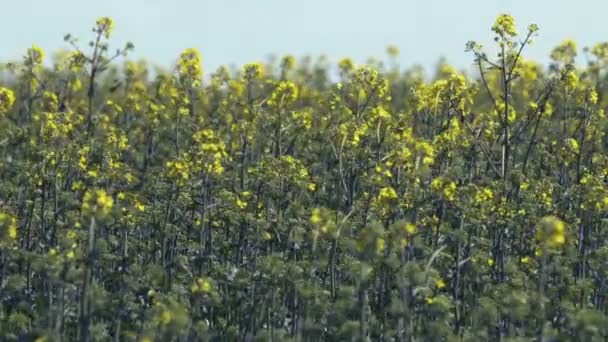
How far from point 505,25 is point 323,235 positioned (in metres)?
6.16

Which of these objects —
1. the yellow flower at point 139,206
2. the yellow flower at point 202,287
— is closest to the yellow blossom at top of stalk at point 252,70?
the yellow flower at point 139,206

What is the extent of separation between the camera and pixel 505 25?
77.1 feet

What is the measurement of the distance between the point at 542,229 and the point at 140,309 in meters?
6.38

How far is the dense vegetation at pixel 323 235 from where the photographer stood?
18.3m

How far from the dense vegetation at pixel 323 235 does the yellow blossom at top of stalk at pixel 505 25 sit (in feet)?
0.13

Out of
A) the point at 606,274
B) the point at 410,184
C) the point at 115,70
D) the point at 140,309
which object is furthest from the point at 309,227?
the point at 115,70

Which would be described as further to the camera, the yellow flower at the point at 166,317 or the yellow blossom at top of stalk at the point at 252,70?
the yellow blossom at top of stalk at the point at 252,70

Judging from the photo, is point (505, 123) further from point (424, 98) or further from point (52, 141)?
point (52, 141)

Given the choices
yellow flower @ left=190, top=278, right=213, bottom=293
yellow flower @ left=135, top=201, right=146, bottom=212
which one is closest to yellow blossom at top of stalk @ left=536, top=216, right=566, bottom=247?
yellow flower @ left=190, top=278, right=213, bottom=293

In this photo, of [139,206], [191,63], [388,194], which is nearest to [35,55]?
[191,63]

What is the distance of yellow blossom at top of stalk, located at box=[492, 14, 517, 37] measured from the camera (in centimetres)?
2345

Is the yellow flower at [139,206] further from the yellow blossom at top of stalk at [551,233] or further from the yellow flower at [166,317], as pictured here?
the yellow blossom at top of stalk at [551,233]

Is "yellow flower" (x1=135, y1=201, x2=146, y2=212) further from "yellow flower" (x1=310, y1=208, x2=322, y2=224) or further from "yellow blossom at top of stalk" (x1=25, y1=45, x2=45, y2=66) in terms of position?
"yellow blossom at top of stalk" (x1=25, y1=45, x2=45, y2=66)

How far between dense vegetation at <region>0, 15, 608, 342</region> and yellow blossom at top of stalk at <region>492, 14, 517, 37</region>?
39mm
